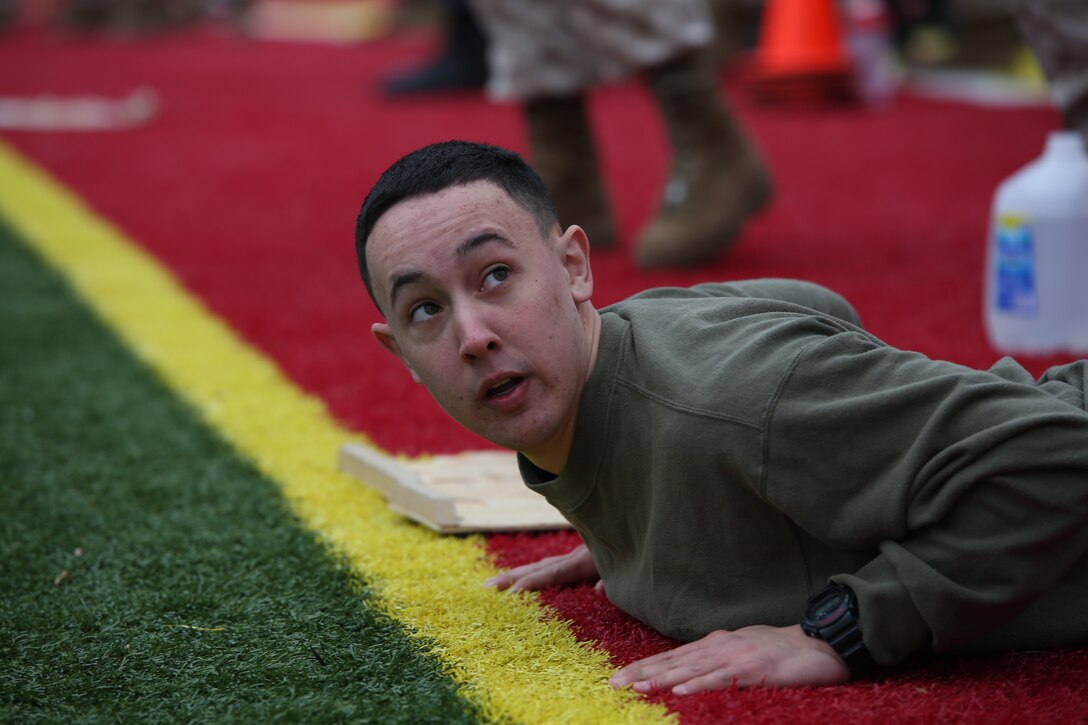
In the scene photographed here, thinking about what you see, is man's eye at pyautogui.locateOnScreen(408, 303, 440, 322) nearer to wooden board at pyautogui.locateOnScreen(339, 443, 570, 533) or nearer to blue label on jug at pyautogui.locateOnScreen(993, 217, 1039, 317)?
wooden board at pyautogui.locateOnScreen(339, 443, 570, 533)

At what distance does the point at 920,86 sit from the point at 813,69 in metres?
1.15

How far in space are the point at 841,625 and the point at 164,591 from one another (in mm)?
912

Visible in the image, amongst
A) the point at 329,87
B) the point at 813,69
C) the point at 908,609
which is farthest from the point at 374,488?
the point at 329,87

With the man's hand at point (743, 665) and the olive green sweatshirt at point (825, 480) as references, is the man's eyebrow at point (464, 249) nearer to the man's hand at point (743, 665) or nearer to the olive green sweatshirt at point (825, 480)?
the olive green sweatshirt at point (825, 480)

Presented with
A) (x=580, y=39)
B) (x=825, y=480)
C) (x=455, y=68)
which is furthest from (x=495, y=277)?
(x=455, y=68)

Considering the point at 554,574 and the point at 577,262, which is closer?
the point at 577,262

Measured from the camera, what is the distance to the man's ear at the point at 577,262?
64.0 inches

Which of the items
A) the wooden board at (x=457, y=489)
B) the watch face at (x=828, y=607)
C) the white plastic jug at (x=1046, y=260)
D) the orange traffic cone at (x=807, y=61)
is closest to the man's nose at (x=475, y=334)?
the watch face at (x=828, y=607)

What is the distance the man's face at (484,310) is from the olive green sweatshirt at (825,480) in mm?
71

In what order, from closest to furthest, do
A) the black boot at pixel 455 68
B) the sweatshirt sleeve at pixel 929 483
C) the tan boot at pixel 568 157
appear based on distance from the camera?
the sweatshirt sleeve at pixel 929 483, the tan boot at pixel 568 157, the black boot at pixel 455 68

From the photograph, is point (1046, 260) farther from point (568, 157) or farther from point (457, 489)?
point (568, 157)

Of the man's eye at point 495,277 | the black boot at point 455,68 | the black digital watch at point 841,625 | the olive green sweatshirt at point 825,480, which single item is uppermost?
the man's eye at point 495,277

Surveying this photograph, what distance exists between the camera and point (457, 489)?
222 centimetres

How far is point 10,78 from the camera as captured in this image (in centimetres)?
977
